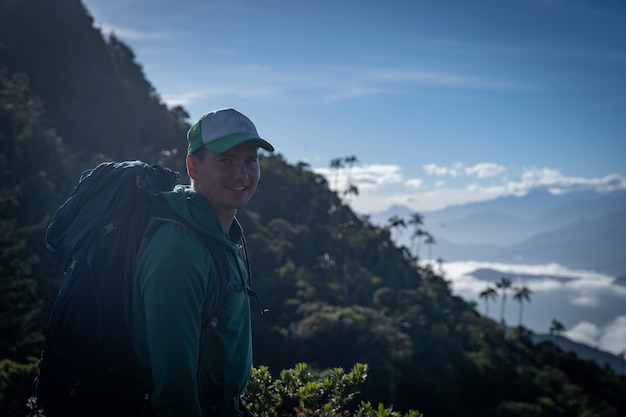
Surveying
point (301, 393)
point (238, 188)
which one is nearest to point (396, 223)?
point (301, 393)

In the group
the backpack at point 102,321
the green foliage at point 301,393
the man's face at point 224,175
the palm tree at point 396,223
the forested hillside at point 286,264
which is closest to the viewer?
the backpack at point 102,321

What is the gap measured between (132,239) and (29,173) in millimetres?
33153

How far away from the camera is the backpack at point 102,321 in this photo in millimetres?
2223

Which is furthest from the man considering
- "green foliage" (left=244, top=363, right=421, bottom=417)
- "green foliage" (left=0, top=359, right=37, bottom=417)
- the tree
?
the tree

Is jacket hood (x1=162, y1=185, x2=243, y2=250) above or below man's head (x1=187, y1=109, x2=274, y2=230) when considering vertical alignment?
below

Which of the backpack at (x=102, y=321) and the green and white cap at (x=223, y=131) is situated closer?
the backpack at (x=102, y=321)

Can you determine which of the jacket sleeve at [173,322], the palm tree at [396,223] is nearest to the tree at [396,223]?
the palm tree at [396,223]

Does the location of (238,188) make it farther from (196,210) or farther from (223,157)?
(196,210)

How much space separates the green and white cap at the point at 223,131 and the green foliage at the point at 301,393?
2.27m

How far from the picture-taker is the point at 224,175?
8.31 feet

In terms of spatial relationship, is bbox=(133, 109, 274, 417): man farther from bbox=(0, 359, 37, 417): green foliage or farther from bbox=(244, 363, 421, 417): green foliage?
bbox=(0, 359, 37, 417): green foliage

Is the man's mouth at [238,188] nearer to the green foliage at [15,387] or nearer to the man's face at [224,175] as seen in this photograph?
the man's face at [224,175]

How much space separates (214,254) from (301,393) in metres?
2.14

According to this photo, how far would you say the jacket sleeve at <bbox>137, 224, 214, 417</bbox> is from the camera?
207 centimetres
